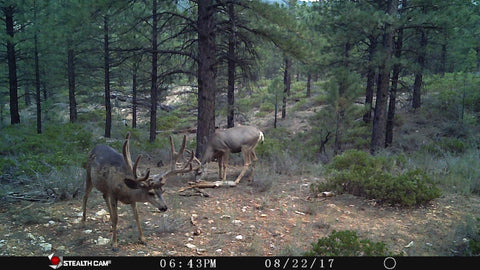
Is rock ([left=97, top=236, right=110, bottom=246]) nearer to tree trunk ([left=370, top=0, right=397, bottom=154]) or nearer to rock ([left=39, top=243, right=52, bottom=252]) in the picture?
rock ([left=39, top=243, right=52, bottom=252])

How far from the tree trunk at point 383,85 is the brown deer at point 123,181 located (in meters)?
9.54

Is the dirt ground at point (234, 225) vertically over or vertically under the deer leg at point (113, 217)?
under

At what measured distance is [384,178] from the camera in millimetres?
7094

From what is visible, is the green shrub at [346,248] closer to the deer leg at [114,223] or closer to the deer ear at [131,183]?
the deer ear at [131,183]

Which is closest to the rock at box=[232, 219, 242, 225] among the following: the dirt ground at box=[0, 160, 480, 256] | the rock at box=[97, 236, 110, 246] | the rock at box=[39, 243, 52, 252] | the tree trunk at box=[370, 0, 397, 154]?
the dirt ground at box=[0, 160, 480, 256]

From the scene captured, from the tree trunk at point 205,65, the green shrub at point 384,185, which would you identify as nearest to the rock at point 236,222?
the green shrub at point 384,185

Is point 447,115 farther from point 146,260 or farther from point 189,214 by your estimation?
point 146,260

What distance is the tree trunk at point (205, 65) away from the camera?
9.48m

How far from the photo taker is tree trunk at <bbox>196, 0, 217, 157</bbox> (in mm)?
9477

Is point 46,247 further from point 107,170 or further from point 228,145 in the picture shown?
point 228,145

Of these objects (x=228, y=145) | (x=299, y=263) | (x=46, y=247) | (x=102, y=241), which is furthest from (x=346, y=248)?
(x=228, y=145)

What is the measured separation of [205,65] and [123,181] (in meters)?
5.57

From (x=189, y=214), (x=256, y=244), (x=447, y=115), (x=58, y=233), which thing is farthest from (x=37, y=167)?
(x=447, y=115)

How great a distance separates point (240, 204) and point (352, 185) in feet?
8.32
